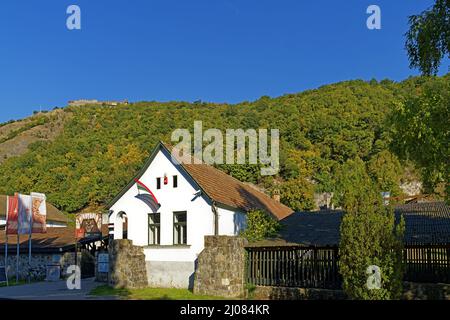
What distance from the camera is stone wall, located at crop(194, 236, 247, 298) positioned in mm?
19228

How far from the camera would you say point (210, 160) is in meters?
56.7

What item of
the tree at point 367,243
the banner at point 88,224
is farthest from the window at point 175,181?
the tree at point 367,243

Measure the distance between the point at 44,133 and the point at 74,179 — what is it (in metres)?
40.8

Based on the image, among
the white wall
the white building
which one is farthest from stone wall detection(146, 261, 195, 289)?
the white wall

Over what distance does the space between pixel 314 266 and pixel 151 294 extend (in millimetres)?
7495

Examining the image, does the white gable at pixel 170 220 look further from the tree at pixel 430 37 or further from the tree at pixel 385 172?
the tree at pixel 385 172

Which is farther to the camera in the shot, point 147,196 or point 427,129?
point 147,196

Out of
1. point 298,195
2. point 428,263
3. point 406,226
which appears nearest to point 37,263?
point 406,226

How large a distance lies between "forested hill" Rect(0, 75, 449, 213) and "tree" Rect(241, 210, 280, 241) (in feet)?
104

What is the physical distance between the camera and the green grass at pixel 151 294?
1918cm

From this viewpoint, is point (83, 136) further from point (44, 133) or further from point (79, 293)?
point (79, 293)

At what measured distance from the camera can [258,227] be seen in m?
22.9

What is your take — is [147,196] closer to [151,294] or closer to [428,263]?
[151,294]

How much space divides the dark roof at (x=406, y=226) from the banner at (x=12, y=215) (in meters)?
17.1
